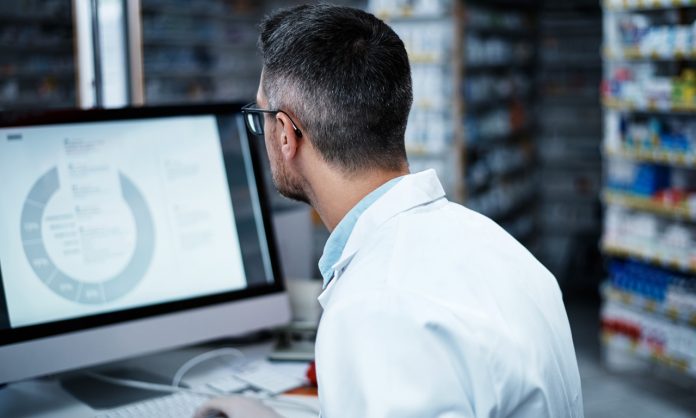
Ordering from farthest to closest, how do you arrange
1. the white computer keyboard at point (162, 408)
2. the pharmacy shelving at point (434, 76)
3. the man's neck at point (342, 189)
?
the pharmacy shelving at point (434, 76) < the white computer keyboard at point (162, 408) < the man's neck at point (342, 189)

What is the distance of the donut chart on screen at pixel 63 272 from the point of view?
1.65 meters

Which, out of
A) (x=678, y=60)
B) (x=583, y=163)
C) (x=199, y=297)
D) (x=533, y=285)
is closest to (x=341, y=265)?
(x=533, y=285)

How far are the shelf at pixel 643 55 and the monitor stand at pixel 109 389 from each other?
3.49 m

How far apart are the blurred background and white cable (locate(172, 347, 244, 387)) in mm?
518

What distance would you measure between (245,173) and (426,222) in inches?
35.2

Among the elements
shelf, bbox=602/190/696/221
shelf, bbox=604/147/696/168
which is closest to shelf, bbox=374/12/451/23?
shelf, bbox=604/147/696/168

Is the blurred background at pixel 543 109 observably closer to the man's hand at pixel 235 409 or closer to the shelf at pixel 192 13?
the shelf at pixel 192 13

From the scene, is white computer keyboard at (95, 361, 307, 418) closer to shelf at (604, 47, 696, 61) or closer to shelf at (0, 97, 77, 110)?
shelf at (604, 47, 696, 61)

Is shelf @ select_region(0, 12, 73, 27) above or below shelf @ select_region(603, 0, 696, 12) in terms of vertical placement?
above

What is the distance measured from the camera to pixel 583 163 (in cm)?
803

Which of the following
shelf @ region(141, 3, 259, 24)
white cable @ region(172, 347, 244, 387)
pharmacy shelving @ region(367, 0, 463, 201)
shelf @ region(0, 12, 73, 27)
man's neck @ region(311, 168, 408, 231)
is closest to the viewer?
man's neck @ region(311, 168, 408, 231)

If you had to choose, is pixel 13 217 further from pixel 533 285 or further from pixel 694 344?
pixel 694 344

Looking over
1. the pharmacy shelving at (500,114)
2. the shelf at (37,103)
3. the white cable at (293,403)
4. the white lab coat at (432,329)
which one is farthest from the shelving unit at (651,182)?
the shelf at (37,103)

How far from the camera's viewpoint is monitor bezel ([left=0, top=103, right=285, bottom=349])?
5.37 feet
